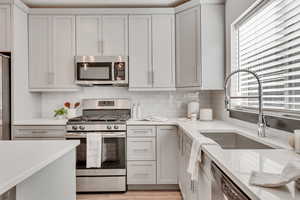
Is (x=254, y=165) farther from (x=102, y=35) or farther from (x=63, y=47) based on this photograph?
(x=63, y=47)

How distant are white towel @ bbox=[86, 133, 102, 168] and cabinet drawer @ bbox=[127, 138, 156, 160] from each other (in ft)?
1.22

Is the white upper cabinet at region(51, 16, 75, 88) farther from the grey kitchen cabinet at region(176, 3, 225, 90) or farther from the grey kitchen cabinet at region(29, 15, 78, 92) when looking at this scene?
the grey kitchen cabinet at region(176, 3, 225, 90)

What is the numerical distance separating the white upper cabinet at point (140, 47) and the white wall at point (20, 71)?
1.47 metres

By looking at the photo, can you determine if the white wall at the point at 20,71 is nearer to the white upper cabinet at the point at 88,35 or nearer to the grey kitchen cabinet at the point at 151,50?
the white upper cabinet at the point at 88,35

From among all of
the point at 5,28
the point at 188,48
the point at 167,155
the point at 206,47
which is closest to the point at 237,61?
the point at 206,47

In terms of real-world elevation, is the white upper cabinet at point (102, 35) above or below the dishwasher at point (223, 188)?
above

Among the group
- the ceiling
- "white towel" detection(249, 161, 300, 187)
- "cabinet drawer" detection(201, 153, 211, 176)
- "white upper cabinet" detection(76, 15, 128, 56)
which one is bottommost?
"cabinet drawer" detection(201, 153, 211, 176)

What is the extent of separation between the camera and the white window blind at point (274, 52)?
69.4 inches

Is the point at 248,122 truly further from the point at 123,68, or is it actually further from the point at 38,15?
the point at 38,15

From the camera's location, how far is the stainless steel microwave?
342cm

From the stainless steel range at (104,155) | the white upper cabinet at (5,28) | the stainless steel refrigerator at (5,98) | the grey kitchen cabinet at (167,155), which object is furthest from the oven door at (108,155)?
the white upper cabinet at (5,28)

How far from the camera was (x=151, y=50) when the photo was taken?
347 cm

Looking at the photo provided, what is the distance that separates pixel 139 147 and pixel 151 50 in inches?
53.9

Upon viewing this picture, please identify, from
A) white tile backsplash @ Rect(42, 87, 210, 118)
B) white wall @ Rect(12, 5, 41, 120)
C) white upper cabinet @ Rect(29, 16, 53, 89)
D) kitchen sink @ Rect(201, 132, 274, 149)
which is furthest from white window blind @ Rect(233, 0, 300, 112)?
white wall @ Rect(12, 5, 41, 120)
